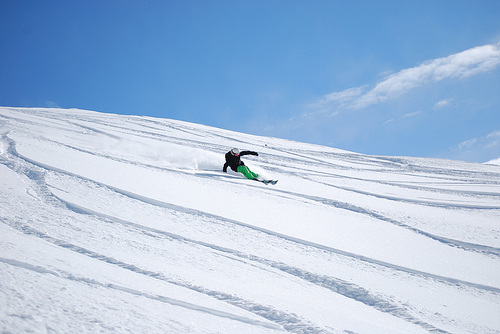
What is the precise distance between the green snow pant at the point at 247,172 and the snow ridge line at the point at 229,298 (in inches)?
182

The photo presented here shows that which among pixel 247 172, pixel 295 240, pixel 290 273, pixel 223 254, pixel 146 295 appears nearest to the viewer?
pixel 146 295

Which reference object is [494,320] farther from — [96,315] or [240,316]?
[96,315]

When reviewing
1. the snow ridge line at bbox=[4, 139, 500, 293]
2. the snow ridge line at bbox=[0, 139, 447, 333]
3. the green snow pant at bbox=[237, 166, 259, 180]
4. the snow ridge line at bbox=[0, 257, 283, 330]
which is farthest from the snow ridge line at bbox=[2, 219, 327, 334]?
the green snow pant at bbox=[237, 166, 259, 180]

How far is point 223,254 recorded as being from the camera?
10.4ft

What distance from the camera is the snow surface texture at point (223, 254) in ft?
6.91

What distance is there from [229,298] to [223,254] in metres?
0.80

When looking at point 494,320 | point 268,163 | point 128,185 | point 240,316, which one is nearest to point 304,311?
point 240,316

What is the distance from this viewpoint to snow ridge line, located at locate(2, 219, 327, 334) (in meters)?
2.16

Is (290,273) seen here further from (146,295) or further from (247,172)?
(247,172)

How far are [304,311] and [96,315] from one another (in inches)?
56.9

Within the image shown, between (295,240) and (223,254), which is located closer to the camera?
(223,254)

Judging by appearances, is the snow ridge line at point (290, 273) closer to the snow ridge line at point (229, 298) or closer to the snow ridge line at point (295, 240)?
the snow ridge line at point (229, 298)

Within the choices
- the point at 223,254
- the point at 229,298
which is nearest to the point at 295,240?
the point at 223,254

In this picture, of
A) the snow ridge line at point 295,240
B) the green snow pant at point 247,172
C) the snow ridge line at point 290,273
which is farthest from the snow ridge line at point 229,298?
the green snow pant at point 247,172
